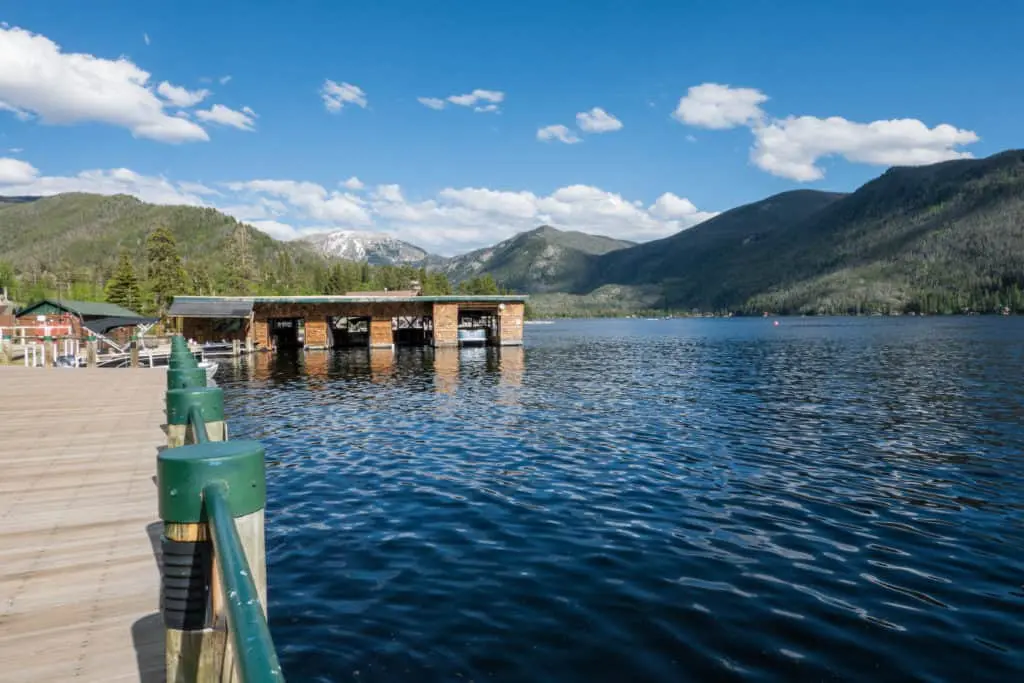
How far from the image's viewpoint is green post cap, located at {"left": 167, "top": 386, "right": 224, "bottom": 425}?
6285mm

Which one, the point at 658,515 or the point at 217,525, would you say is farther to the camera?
the point at 658,515

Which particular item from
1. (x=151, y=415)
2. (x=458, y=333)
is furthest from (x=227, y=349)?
(x=151, y=415)

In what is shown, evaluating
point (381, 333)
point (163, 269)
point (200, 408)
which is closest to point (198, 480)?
point (200, 408)

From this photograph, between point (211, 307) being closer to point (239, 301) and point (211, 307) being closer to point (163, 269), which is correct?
point (239, 301)

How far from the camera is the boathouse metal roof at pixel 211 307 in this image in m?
57.6

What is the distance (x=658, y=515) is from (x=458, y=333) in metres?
58.6

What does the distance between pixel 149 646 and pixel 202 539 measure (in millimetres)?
2042

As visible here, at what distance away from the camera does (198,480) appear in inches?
121

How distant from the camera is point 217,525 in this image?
266cm

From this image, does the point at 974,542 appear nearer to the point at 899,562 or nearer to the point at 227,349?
the point at 899,562

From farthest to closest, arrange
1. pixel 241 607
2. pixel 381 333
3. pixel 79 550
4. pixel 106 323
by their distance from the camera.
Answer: pixel 381 333, pixel 106 323, pixel 79 550, pixel 241 607

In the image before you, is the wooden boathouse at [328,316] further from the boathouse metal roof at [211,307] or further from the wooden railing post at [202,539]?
the wooden railing post at [202,539]

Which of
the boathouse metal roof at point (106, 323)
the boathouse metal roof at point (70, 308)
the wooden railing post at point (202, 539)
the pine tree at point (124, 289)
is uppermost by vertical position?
the pine tree at point (124, 289)

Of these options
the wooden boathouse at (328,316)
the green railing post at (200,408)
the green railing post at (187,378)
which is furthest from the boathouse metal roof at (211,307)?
the green railing post at (200,408)
